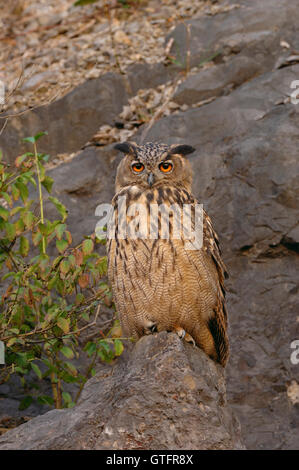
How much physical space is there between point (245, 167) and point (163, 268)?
2246 millimetres

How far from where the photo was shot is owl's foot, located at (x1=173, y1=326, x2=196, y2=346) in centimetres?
300

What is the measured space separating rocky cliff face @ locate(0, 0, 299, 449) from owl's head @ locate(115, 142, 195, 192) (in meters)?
1.65

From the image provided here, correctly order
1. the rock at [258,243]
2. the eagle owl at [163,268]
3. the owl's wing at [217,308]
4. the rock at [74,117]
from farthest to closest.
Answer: the rock at [74,117], the rock at [258,243], the owl's wing at [217,308], the eagle owl at [163,268]

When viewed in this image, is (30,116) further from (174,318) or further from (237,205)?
(174,318)

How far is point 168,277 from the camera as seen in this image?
2.89m

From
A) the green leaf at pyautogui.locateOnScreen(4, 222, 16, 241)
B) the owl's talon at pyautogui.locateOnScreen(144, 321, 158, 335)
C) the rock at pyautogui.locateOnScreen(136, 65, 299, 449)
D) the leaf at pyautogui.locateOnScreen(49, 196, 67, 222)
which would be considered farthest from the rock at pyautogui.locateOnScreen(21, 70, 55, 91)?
the owl's talon at pyautogui.locateOnScreen(144, 321, 158, 335)

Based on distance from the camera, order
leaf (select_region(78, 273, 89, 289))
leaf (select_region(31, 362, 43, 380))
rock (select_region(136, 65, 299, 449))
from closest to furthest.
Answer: leaf (select_region(78, 273, 89, 289)) < leaf (select_region(31, 362, 43, 380)) < rock (select_region(136, 65, 299, 449))

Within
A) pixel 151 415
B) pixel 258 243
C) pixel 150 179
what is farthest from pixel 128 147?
pixel 258 243

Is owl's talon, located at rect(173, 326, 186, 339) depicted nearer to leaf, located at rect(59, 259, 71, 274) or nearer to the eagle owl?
the eagle owl

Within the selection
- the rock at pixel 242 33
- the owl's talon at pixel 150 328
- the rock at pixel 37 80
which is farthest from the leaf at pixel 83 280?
the rock at pixel 37 80

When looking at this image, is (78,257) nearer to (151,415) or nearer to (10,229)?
(10,229)

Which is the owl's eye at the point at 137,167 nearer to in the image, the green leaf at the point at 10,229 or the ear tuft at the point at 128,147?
the ear tuft at the point at 128,147

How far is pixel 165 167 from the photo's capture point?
10.2ft

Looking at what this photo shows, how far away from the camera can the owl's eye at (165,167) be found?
310 cm
